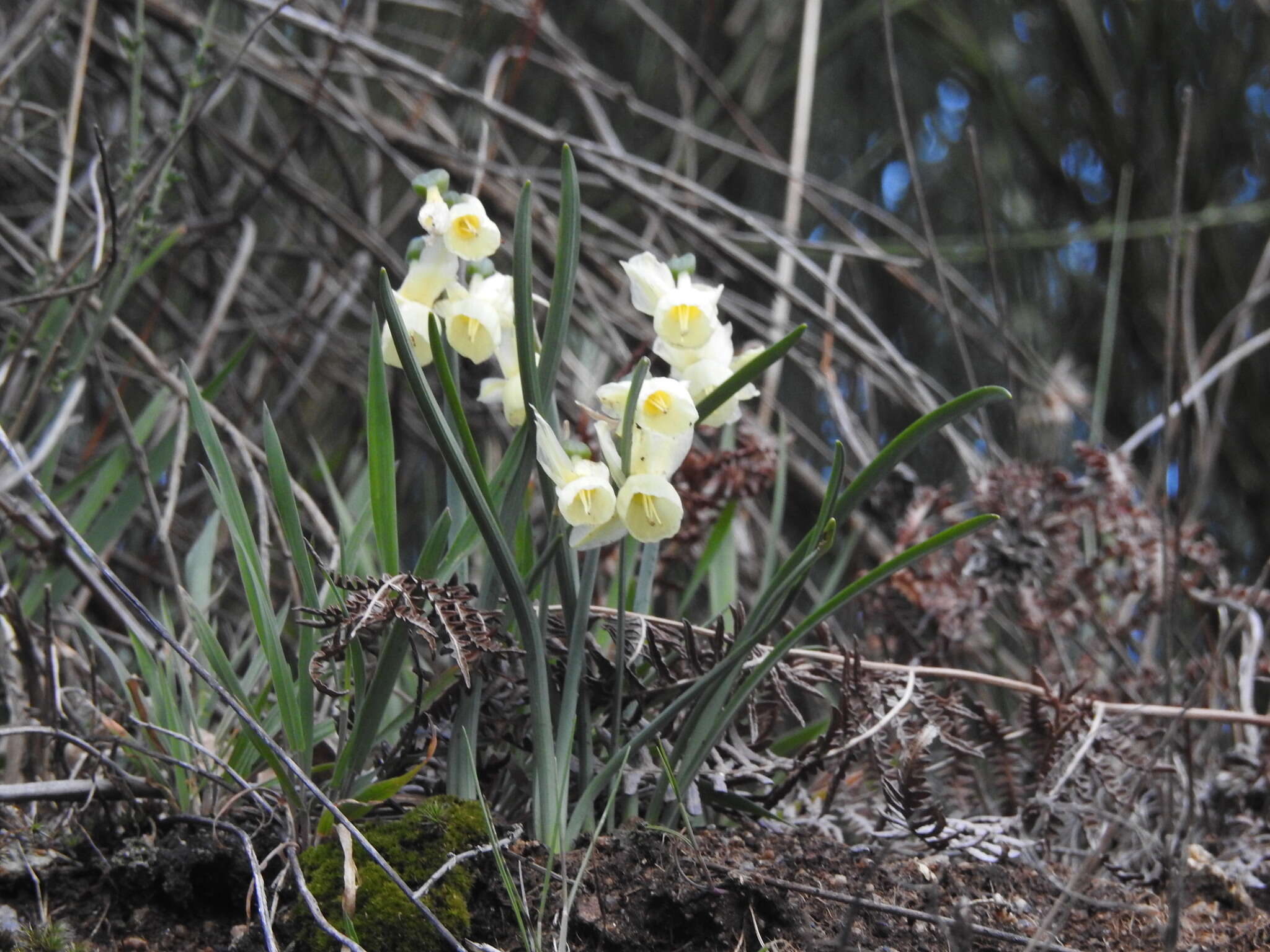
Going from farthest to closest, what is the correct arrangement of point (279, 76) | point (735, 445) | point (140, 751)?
1. point (279, 76)
2. point (735, 445)
3. point (140, 751)

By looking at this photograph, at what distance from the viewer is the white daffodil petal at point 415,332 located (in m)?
0.83

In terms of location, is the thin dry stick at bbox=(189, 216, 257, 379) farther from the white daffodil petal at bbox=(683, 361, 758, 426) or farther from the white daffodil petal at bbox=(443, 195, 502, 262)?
the white daffodil petal at bbox=(683, 361, 758, 426)

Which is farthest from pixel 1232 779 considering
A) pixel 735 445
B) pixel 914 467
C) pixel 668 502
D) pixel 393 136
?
pixel 393 136

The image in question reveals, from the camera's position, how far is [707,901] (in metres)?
0.74

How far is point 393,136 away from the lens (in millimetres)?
1790

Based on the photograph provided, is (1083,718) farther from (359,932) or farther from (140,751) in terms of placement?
(140,751)

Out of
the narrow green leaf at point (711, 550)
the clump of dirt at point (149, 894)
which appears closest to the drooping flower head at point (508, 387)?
the narrow green leaf at point (711, 550)

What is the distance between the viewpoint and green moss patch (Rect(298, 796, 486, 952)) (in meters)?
0.72

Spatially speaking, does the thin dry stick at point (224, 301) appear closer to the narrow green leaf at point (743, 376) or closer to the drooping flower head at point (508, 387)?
the drooping flower head at point (508, 387)

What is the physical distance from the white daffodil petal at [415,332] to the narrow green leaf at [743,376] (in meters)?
0.23

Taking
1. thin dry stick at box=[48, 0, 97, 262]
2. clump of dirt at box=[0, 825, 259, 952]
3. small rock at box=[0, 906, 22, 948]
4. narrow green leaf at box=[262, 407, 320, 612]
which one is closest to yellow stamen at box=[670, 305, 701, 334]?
narrow green leaf at box=[262, 407, 320, 612]

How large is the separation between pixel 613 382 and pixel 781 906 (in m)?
0.42

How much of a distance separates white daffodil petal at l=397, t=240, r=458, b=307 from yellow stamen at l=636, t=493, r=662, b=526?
0.26 meters

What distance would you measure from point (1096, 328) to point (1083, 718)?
2.12 meters
